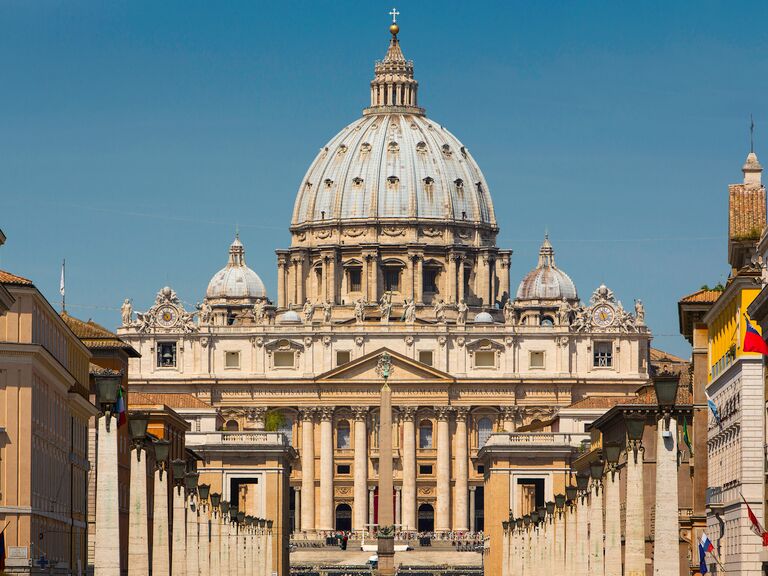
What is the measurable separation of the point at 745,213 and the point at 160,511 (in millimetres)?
24608

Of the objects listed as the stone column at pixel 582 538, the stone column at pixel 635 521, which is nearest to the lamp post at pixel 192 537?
the stone column at pixel 582 538

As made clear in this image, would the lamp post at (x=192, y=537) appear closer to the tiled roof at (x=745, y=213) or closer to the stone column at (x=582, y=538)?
the stone column at (x=582, y=538)

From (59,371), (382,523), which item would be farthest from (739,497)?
(382,523)

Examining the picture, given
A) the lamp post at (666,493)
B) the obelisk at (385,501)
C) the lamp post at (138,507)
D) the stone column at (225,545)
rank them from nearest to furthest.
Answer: the lamp post at (666,493)
the lamp post at (138,507)
the stone column at (225,545)
the obelisk at (385,501)

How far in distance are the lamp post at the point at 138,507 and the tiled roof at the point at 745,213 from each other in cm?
2863

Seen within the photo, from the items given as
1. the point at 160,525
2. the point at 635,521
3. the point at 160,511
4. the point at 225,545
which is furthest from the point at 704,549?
the point at 225,545

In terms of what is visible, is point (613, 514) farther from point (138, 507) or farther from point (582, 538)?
point (582, 538)

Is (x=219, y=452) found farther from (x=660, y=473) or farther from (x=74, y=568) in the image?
(x=660, y=473)

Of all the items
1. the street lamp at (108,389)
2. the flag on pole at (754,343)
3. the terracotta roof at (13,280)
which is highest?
the terracotta roof at (13,280)

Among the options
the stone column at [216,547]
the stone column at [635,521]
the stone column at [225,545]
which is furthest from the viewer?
the stone column at [225,545]

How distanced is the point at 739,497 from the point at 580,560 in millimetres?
10178

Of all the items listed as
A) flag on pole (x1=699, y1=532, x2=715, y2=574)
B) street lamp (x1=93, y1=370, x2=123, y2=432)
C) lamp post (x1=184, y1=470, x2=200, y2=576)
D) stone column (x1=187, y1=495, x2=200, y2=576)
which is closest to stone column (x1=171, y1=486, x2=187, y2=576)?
lamp post (x1=184, y1=470, x2=200, y2=576)

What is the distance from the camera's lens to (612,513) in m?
63.9

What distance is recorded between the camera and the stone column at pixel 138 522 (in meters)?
58.2
